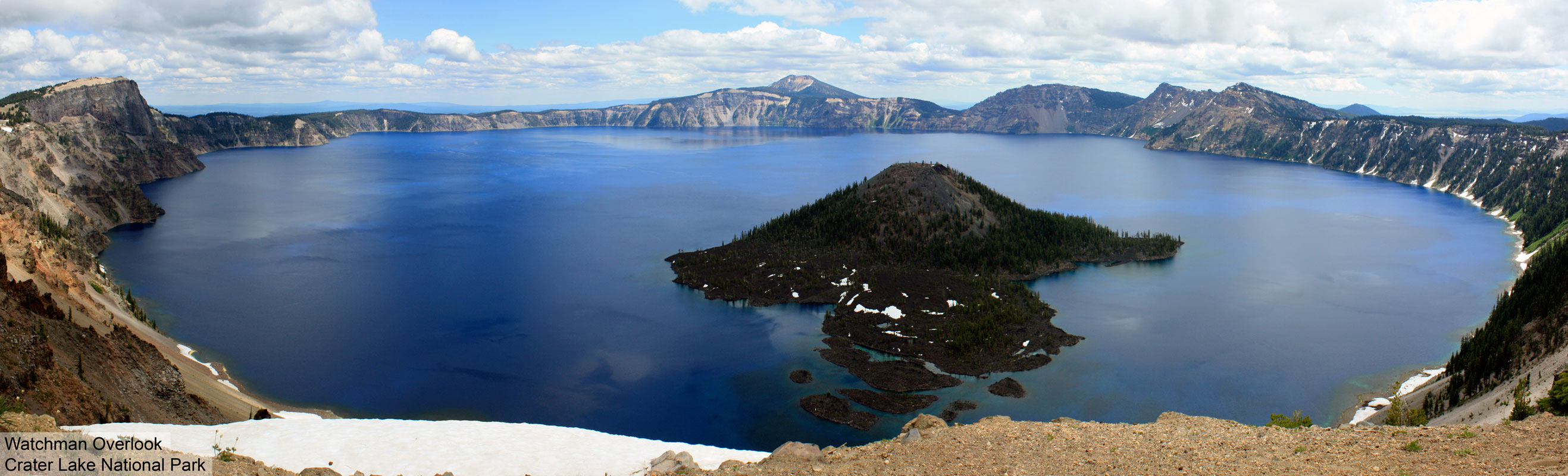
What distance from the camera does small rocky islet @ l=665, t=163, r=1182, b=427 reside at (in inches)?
2391

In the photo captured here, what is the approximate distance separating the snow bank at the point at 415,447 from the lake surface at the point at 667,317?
48.5ft

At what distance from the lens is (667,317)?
74125mm

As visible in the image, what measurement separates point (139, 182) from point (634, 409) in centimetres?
18034

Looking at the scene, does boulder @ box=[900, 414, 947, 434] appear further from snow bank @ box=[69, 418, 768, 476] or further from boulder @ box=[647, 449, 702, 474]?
boulder @ box=[647, 449, 702, 474]

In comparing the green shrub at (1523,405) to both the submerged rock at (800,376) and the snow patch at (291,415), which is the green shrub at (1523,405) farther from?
the snow patch at (291,415)

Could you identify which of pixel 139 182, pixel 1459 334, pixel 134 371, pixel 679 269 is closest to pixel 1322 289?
pixel 1459 334

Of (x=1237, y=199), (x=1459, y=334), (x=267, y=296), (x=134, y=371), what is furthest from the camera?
(x=1237, y=199)

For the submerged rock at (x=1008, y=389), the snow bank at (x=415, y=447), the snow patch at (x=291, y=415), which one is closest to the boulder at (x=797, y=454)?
the snow bank at (x=415, y=447)

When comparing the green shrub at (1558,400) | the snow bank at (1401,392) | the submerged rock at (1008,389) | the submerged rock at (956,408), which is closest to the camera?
the green shrub at (1558,400)

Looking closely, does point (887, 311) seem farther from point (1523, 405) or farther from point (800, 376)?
point (1523, 405)

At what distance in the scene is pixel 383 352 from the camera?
205ft

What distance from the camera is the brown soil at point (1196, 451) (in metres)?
21.2

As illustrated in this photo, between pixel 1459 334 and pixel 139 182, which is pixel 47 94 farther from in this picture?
pixel 1459 334

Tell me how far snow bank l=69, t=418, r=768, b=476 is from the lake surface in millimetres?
14778
